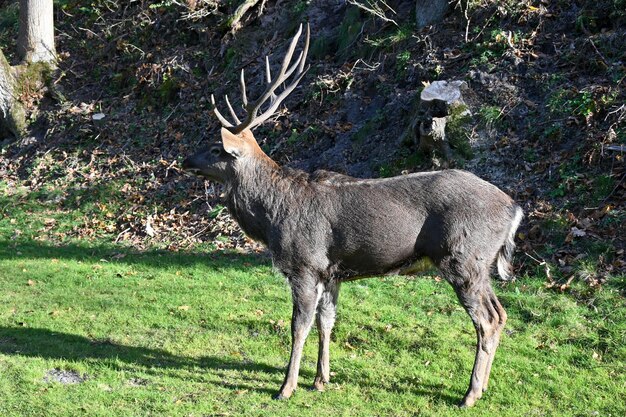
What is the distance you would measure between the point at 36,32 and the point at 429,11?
416 inches

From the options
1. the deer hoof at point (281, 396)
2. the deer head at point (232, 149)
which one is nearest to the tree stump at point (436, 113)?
the deer head at point (232, 149)

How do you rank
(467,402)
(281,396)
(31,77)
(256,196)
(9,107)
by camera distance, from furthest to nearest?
1. (31,77)
2. (9,107)
3. (256,196)
4. (281,396)
5. (467,402)

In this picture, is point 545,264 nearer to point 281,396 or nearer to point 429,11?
point 281,396

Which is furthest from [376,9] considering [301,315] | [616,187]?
[301,315]

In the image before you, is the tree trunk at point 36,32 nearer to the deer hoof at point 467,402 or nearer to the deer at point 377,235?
the deer at point 377,235

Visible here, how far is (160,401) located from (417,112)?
23.3 feet

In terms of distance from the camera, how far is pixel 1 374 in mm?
7379

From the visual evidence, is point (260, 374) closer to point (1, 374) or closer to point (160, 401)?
point (160, 401)

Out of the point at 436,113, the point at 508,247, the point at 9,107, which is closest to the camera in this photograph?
the point at 508,247

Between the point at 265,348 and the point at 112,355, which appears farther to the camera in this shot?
the point at 265,348

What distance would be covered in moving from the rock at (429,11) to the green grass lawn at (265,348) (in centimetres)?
622

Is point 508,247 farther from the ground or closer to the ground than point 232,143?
closer to the ground

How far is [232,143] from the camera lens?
7.75m

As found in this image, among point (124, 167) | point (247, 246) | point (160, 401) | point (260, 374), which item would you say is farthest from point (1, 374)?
point (124, 167)
